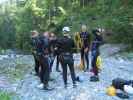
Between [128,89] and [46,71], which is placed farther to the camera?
[46,71]

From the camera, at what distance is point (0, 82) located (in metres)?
15.0

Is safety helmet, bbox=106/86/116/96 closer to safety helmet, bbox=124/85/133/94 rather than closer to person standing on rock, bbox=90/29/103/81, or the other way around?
safety helmet, bbox=124/85/133/94

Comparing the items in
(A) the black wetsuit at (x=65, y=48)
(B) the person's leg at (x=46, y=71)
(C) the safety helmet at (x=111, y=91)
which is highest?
(A) the black wetsuit at (x=65, y=48)

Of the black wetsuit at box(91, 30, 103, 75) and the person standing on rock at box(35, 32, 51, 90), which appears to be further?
the black wetsuit at box(91, 30, 103, 75)

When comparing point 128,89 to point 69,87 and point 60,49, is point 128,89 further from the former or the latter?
point 60,49

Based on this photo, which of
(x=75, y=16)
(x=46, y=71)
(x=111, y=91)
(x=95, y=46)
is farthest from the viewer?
(x=75, y=16)

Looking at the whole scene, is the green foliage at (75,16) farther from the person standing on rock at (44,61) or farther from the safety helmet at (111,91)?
the safety helmet at (111,91)

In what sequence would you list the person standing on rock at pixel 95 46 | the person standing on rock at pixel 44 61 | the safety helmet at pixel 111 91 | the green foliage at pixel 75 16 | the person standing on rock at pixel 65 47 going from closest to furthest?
1. the safety helmet at pixel 111 91
2. the person standing on rock at pixel 65 47
3. the person standing on rock at pixel 44 61
4. the person standing on rock at pixel 95 46
5. the green foliage at pixel 75 16

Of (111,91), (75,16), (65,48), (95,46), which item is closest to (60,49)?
Result: (65,48)

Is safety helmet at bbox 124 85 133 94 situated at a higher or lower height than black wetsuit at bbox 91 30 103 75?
lower

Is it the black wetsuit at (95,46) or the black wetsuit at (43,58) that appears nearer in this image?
the black wetsuit at (43,58)

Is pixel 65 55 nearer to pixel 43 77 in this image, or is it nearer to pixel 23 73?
pixel 43 77

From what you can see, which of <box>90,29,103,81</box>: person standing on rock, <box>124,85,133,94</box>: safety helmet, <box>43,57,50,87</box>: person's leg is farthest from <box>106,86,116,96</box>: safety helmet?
<box>43,57,50,87</box>: person's leg

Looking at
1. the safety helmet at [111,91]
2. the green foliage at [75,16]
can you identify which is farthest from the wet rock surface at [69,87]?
the green foliage at [75,16]
